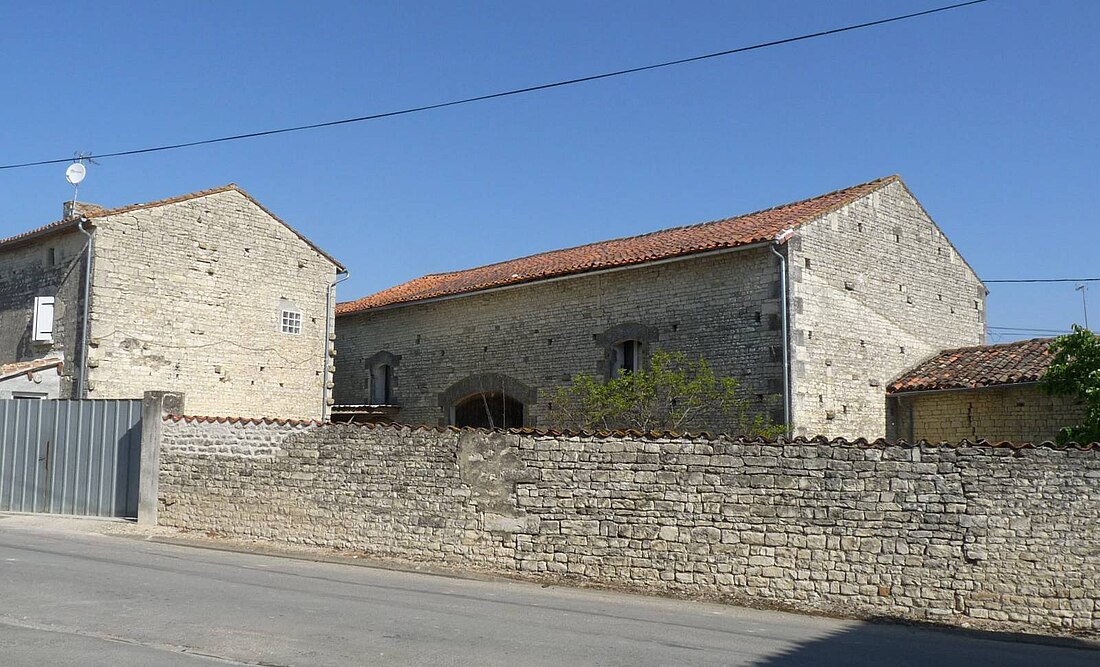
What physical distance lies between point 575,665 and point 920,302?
53.3 ft

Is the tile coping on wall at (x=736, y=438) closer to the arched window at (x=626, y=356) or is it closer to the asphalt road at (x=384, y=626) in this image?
the asphalt road at (x=384, y=626)

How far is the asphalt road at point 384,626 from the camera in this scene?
22.7 ft

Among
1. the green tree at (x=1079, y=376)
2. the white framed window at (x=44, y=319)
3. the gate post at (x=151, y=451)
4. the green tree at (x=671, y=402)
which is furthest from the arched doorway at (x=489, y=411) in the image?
the green tree at (x=1079, y=376)

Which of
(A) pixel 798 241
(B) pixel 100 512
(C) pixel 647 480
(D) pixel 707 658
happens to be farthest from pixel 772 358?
(B) pixel 100 512

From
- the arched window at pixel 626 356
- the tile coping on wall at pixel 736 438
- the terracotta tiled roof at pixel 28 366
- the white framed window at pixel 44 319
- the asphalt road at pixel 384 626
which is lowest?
the asphalt road at pixel 384 626

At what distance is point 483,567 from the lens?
12.3 m

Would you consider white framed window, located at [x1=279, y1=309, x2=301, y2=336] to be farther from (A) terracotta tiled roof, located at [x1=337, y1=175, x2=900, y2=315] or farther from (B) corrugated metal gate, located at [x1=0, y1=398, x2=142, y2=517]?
(B) corrugated metal gate, located at [x1=0, y1=398, x2=142, y2=517]

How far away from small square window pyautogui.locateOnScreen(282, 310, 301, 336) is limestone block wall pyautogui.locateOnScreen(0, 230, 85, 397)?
470 cm

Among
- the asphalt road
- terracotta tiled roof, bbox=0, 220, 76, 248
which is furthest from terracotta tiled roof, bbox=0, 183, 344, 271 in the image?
the asphalt road

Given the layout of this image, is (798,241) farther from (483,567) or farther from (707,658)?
(707,658)

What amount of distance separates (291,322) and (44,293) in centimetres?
539

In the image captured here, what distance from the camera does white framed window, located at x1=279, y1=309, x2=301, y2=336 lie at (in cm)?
2306

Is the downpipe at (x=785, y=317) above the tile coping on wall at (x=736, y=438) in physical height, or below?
above

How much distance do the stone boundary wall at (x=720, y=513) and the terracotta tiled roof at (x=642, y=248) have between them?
762 centimetres
